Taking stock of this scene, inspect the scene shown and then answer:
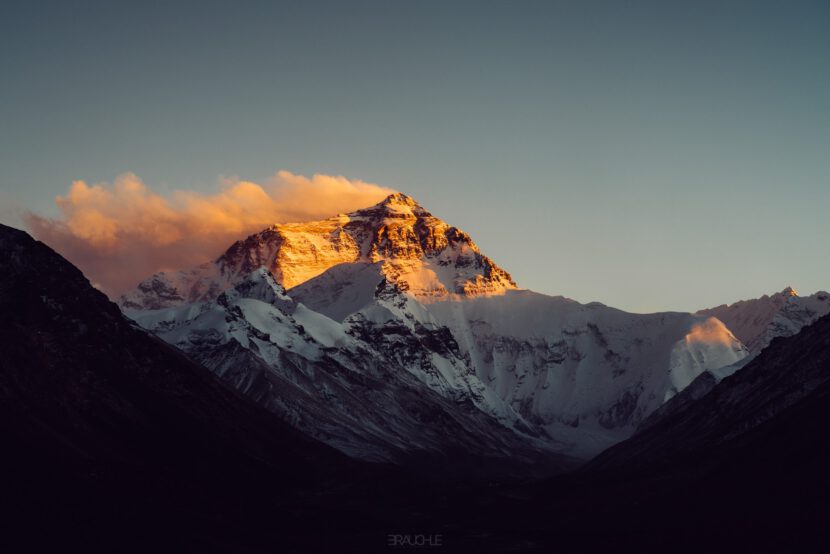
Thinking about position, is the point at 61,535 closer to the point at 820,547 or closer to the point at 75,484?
the point at 75,484

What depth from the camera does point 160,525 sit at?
191000 millimetres

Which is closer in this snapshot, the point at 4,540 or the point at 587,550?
the point at 4,540

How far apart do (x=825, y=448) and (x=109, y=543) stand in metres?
120

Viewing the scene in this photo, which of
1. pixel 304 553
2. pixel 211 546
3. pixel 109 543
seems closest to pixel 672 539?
pixel 304 553

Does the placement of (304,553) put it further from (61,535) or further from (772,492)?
(772,492)

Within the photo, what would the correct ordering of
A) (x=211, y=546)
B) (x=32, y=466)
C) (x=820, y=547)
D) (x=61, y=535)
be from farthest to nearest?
(x=32, y=466) → (x=211, y=546) → (x=61, y=535) → (x=820, y=547)

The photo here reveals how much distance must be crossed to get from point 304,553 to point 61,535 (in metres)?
43.3

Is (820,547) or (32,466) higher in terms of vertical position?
(820,547)

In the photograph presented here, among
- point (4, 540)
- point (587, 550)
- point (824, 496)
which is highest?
point (824, 496)

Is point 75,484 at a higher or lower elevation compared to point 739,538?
lower

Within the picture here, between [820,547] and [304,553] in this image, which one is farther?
[304,553]

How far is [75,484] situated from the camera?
197 m

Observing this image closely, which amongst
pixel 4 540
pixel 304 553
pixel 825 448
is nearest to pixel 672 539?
pixel 825 448

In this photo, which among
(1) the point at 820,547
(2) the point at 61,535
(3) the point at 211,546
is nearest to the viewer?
(1) the point at 820,547
